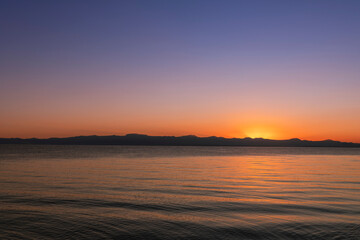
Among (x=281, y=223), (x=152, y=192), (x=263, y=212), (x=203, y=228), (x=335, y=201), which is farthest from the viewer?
A: (x=152, y=192)

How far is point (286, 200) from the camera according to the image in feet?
63.3

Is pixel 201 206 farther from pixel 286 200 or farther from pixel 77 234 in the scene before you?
pixel 77 234

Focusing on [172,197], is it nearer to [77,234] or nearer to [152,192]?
[152,192]

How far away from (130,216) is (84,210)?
2.75 meters

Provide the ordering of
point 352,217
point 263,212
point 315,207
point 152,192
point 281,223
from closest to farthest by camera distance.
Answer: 1. point 281,223
2. point 352,217
3. point 263,212
4. point 315,207
5. point 152,192

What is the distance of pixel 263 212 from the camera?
15.6 metres

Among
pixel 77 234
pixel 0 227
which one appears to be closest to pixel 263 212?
pixel 77 234

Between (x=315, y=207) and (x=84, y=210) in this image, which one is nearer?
(x=84, y=210)

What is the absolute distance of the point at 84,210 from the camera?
15.7 m

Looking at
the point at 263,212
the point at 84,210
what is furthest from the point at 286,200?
the point at 84,210

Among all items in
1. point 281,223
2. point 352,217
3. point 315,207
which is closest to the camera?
point 281,223

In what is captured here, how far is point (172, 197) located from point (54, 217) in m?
7.96

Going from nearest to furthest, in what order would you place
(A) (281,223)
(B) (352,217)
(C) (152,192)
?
(A) (281,223) < (B) (352,217) < (C) (152,192)

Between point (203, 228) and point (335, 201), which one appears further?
point (335, 201)
